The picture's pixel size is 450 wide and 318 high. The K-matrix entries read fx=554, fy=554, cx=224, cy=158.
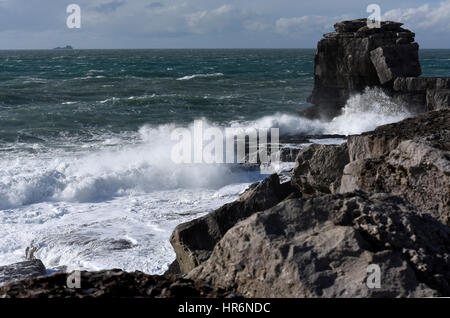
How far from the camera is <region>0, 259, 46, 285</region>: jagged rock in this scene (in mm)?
5248

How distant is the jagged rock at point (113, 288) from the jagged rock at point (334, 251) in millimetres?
208

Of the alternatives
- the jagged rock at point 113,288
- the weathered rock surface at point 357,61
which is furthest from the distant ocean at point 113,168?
the jagged rock at point 113,288

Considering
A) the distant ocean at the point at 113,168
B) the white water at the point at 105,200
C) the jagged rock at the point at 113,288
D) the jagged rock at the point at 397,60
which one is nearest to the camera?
the jagged rock at the point at 113,288

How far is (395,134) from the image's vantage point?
5.32 meters

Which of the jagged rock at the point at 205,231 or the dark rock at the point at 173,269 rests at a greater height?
the jagged rock at the point at 205,231

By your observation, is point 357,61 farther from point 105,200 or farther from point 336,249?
point 336,249

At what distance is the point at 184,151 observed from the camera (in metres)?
14.4

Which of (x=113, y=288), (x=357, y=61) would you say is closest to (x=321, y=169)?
(x=113, y=288)

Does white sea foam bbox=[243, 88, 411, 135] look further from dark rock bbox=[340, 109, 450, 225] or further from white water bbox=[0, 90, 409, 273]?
dark rock bbox=[340, 109, 450, 225]

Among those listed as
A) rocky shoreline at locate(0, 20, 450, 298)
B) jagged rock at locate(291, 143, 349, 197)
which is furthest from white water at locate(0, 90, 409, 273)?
rocky shoreline at locate(0, 20, 450, 298)

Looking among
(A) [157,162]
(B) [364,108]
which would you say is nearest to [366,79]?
(B) [364,108]

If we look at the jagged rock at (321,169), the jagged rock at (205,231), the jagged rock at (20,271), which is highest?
the jagged rock at (321,169)

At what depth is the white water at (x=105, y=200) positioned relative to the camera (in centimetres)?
731

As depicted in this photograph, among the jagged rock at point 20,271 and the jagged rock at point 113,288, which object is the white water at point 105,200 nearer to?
the jagged rock at point 20,271
